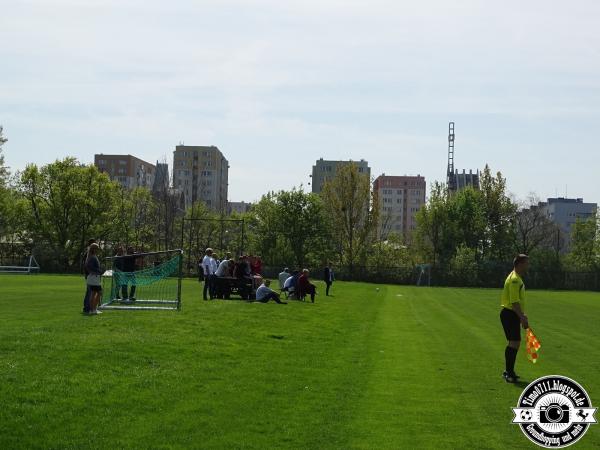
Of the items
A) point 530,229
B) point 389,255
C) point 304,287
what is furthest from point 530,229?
point 304,287

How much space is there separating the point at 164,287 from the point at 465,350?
55.3 ft

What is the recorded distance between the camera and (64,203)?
81.4 metres

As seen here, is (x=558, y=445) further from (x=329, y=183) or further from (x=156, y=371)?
(x=329, y=183)

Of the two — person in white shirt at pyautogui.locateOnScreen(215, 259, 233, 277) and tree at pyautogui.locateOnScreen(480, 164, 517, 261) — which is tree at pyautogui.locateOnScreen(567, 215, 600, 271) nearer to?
tree at pyautogui.locateOnScreen(480, 164, 517, 261)

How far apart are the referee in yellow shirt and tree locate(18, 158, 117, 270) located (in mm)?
71775

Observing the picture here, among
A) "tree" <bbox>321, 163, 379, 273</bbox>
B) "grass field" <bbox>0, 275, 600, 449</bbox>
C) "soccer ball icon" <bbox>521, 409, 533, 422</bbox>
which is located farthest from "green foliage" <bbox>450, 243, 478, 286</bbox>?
→ "soccer ball icon" <bbox>521, 409, 533, 422</bbox>

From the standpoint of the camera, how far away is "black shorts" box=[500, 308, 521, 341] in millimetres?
12789

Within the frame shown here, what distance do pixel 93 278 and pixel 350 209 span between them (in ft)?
249

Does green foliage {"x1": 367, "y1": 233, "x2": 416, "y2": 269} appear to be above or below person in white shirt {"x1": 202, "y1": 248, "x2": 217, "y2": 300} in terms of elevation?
above

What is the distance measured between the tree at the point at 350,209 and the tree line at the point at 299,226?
12cm

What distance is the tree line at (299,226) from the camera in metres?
81.7

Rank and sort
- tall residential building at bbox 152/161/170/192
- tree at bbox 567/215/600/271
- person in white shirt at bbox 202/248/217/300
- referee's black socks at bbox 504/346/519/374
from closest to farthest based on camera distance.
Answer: referee's black socks at bbox 504/346/519/374 → person in white shirt at bbox 202/248/217/300 → tree at bbox 567/215/600/271 → tall residential building at bbox 152/161/170/192

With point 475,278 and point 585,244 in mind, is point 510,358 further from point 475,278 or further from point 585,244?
point 585,244

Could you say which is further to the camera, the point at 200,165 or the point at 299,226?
the point at 200,165
